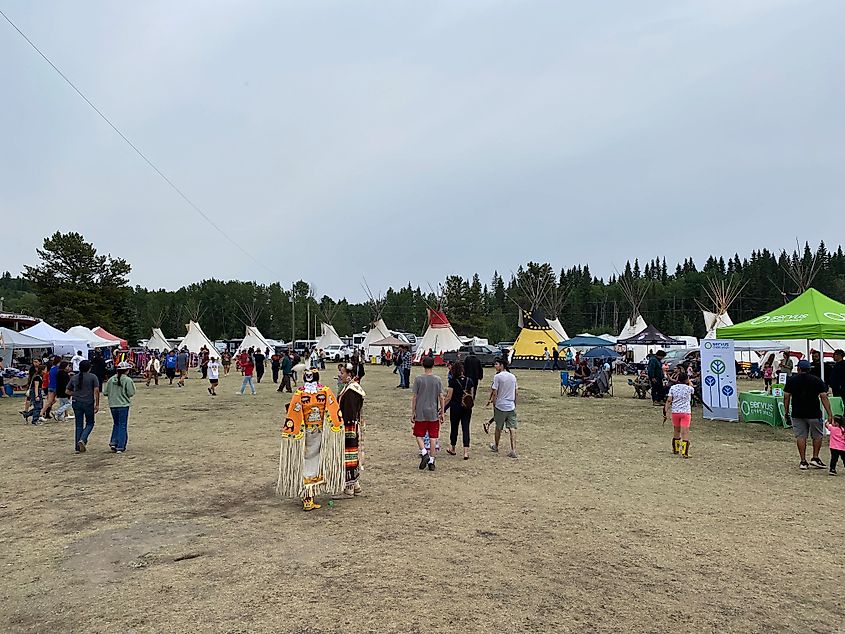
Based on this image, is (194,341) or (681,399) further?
(194,341)

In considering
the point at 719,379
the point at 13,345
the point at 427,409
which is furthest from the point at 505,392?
the point at 13,345

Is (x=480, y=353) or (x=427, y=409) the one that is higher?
(x=480, y=353)

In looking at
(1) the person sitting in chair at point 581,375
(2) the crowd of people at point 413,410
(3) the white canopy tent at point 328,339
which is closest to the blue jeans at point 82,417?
(2) the crowd of people at point 413,410

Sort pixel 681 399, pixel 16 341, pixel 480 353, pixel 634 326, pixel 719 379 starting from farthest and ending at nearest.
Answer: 1. pixel 634 326
2. pixel 480 353
3. pixel 16 341
4. pixel 719 379
5. pixel 681 399

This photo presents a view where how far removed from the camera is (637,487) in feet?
25.8

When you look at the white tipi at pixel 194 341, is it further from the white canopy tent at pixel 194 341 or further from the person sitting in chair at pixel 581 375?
the person sitting in chair at pixel 581 375

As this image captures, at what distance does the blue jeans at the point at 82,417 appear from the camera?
1003 centimetres

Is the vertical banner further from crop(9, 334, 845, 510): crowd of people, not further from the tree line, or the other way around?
the tree line

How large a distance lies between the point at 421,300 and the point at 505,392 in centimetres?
8401

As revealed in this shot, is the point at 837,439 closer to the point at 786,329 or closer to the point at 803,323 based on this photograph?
the point at 803,323

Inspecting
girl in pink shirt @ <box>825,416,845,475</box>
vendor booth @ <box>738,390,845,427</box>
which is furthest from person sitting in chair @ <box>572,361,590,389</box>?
girl in pink shirt @ <box>825,416,845,475</box>

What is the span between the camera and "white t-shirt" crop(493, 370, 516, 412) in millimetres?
9922

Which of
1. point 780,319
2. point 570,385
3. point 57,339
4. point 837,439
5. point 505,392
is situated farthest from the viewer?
point 57,339

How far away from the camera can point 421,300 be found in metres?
93.9
